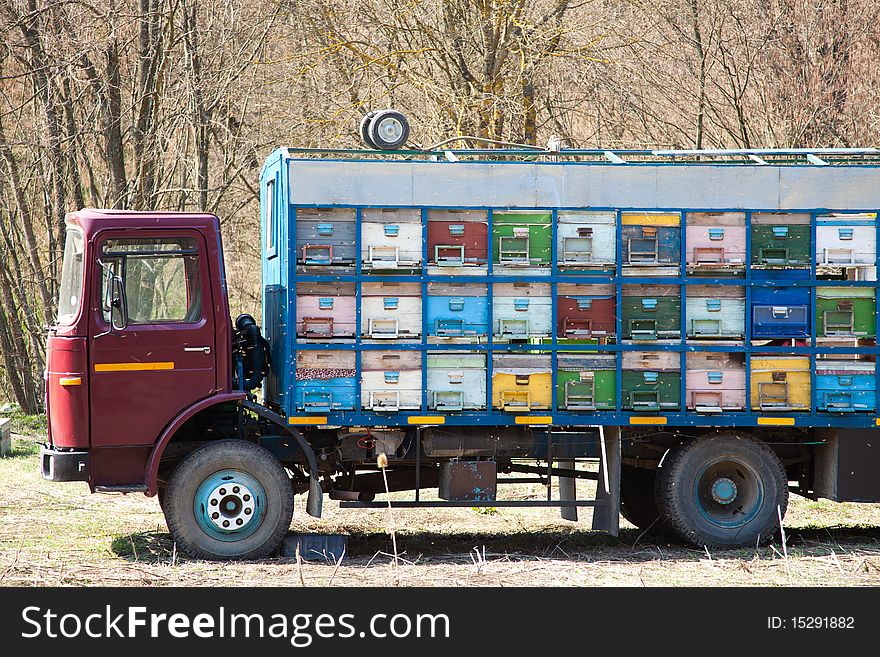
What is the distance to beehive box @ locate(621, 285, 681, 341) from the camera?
9.17m

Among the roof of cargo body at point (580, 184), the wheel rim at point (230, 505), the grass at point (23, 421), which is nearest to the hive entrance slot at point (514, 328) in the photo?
the roof of cargo body at point (580, 184)

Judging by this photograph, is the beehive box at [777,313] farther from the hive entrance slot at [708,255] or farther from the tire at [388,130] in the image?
the tire at [388,130]

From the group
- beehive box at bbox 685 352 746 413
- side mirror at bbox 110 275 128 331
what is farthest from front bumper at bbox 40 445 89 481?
beehive box at bbox 685 352 746 413

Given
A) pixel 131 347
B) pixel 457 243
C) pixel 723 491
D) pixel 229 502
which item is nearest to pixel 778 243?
pixel 723 491

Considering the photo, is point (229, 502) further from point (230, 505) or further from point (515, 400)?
point (515, 400)

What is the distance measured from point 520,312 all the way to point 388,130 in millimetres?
2088

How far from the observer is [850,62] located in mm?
15984

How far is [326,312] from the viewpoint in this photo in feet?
29.3

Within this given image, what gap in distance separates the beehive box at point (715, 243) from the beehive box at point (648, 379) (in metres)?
0.80

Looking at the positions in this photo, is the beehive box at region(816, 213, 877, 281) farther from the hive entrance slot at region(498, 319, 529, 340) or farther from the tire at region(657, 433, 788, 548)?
the hive entrance slot at region(498, 319, 529, 340)

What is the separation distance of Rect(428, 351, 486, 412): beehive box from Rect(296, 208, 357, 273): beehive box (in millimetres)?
1101

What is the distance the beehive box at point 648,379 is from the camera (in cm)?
919

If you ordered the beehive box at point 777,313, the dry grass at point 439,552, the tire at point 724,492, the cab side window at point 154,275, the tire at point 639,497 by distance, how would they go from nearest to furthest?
the dry grass at point 439,552, the cab side window at point 154,275, the beehive box at point 777,313, the tire at point 724,492, the tire at point 639,497

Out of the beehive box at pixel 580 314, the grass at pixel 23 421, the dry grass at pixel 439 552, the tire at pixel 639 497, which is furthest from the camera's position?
the grass at pixel 23 421
